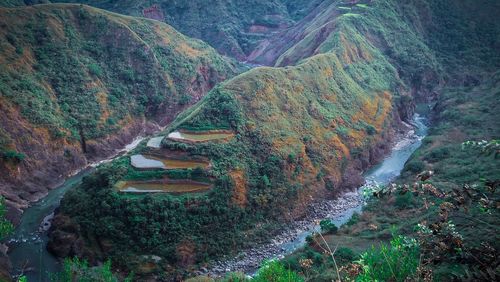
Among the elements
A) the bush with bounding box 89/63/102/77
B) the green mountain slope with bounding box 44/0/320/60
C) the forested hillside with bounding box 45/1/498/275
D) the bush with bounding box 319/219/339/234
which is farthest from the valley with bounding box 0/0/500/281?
the green mountain slope with bounding box 44/0/320/60

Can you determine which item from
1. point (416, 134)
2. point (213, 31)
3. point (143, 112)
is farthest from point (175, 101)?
point (213, 31)

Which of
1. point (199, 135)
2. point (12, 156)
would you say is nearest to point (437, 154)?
point (199, 135)

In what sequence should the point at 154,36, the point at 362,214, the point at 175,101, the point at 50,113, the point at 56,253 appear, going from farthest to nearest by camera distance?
the point at 154,36 < the point at 175,101 < the point at 50,113 < the point at 362,214 < the point at 56,253

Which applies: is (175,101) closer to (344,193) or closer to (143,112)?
(143,112)

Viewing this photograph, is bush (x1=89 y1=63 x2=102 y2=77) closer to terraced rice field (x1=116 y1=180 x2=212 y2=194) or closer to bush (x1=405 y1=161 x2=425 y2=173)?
terraced rice field (x1=116 y1=180 x2=212 y2=194)

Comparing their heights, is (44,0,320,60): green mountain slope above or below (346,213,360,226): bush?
above

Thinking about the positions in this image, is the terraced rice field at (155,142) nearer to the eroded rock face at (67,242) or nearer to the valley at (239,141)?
the valley at (239,141)

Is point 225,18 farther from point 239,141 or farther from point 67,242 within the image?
point 67,242
